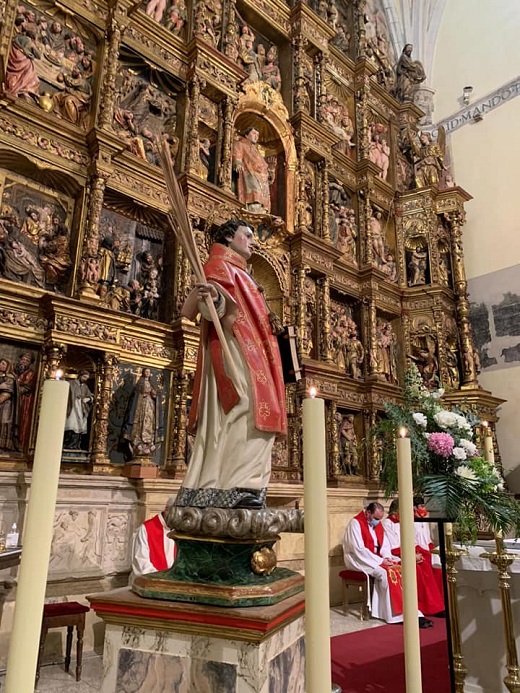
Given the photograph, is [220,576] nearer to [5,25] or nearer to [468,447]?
[468,447]

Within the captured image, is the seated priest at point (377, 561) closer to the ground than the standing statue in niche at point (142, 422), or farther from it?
closer to the ground

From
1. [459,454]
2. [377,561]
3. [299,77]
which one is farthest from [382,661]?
[299,77]

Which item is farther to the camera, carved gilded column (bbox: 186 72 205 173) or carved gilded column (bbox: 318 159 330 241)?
carved gilded column (bbox: 318 159 330 241)

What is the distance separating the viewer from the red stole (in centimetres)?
717

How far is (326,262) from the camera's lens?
1051 centimetres

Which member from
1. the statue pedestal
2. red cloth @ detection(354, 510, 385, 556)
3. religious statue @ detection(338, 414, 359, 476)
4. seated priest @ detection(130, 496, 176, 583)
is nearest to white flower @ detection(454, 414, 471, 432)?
the statue pedestal

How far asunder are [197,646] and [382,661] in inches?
139

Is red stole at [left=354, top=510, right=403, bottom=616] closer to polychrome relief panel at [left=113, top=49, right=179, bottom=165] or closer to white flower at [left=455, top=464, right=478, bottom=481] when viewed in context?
white flower at [left=455, top=464, right=478, bottom=481]

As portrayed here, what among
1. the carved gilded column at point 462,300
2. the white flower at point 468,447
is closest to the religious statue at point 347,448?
the carved gilded column at point 462,300

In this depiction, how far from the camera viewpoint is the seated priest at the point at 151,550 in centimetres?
547

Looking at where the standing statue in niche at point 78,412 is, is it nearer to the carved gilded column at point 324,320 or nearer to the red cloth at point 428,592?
the carved gilded column at point 324,320

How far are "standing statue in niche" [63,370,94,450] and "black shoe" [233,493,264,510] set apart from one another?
14.5ft

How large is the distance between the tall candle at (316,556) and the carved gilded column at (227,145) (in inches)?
331

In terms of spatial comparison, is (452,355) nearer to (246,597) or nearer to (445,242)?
(445,242)
